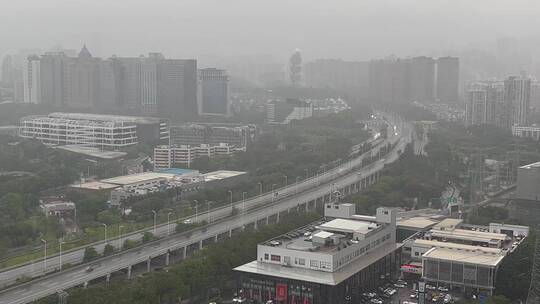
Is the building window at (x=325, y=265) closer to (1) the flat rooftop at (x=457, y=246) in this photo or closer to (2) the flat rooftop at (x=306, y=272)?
(2) the flat rooftop at (x=306, y=272)

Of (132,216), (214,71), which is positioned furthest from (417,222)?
(214,71)

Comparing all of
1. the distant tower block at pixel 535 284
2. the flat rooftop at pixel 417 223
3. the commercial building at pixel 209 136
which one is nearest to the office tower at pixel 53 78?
the commercial building at pixel 209 136

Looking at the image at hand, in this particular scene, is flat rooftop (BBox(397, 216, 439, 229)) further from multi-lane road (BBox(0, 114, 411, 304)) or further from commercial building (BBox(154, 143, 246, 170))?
commercial building (BBox(154, 143, 246, 170))

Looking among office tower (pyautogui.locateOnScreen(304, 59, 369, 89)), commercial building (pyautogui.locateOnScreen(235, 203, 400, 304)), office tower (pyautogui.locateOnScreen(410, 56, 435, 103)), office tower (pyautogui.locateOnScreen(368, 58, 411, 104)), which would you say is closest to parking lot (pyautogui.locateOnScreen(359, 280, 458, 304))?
commercial building (pyautogui.locateOnScreen(235, 203, 400, 304))

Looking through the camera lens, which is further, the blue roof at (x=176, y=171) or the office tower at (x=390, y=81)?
the office tower at (x=390, y=81)

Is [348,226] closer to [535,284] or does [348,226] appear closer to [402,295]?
[402,295]

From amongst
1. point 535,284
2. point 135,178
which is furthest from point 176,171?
point 535,284

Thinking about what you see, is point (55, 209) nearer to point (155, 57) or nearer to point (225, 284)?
point (225, 284)
